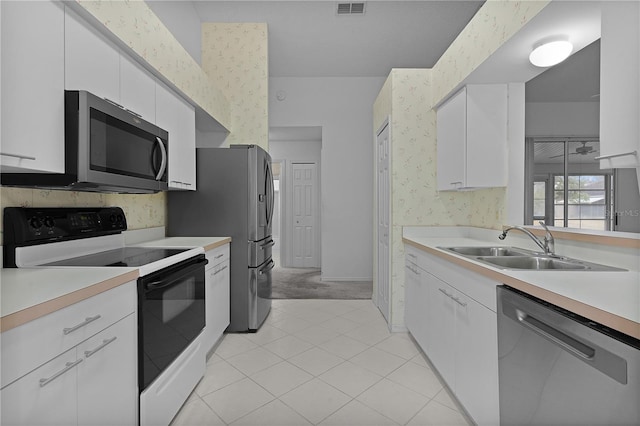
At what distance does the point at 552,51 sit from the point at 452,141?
0.99 metres

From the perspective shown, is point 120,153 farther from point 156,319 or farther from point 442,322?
point 442,322

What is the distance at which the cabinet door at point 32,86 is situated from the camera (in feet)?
3.67

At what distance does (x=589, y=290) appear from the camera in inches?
42.7

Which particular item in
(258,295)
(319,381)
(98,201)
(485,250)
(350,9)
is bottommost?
(319,381)

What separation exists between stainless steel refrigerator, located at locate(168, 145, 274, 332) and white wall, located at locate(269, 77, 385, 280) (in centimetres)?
234

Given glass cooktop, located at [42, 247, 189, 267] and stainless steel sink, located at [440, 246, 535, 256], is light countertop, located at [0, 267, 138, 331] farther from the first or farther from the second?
stainless steel sink, located at [440, 246, 535, 256]

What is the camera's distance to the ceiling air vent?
3391mm

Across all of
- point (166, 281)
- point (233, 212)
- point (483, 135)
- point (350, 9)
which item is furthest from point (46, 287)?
point (350, 9)

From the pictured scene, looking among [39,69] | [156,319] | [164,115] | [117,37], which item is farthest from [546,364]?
[164,115]

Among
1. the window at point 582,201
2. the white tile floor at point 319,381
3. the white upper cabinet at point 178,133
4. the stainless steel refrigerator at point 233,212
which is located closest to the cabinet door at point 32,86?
the white upper cabinet at point 178,133

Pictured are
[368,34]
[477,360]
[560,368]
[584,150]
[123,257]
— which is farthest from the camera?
[584,150]

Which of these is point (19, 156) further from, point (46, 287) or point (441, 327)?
point (441, 327)

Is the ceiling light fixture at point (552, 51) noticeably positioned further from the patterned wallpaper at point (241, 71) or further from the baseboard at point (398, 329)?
the patterned wallpaper at point (241, 71)

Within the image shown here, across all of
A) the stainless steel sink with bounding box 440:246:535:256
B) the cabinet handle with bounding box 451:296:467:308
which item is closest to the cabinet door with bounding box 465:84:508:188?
the stainless steel sink with bounding box 440:246:535:256
